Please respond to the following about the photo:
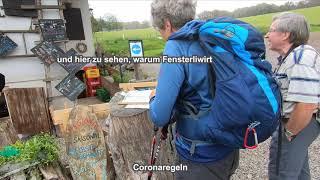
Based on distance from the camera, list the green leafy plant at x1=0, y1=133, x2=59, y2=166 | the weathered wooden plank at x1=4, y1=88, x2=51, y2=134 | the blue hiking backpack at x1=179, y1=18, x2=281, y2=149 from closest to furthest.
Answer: the blue hiking backpack at x1=179, y1=18, x2=281, y2=149 → the green leafy plant at x1=0, y1=133, x2=59, y2=166 → the weathered wooden plank at x1=4, y1=88, x2=51, y2=134

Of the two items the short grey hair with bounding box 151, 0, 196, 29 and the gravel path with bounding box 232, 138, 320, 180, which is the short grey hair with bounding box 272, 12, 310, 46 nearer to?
the short grey hair with bounding box 151, 0, 196, 29

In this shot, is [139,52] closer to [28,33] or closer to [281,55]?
[28,33]

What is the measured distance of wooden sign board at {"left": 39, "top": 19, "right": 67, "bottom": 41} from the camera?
20.2 feet

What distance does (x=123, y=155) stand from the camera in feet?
9.62

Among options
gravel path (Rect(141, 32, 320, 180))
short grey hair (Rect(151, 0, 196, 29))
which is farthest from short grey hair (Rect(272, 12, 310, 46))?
gravel path (Rect(141, 32, 320, 180))

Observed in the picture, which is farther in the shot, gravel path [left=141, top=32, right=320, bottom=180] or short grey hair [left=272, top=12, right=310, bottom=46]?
gravel path [left=141, top=32, right=320, bottom=180]

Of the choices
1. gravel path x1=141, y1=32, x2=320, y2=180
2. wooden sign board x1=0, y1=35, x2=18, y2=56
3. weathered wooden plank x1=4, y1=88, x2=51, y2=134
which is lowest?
gravel path x1=141, y1=32, x2=320, y2=180

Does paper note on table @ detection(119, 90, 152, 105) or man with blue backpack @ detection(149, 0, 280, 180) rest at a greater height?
man with blue backpack @ detection(149, 0, 280, 180)

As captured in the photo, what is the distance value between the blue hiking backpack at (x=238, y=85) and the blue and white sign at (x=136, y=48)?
408 centimetres

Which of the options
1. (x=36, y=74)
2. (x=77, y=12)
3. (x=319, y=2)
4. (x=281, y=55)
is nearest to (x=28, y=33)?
(x=36, y=74)

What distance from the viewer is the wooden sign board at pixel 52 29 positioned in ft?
20.2

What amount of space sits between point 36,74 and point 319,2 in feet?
55.3

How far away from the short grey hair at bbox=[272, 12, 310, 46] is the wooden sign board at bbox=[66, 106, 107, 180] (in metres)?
1.85

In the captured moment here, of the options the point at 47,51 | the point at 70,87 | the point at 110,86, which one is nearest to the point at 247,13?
the point at 110,86
